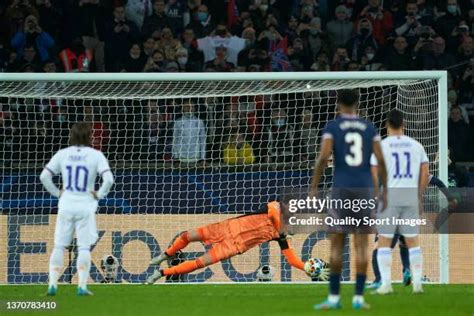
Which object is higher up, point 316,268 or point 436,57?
point 436,57

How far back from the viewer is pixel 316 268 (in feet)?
54.0

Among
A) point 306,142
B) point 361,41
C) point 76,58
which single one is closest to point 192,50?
point 76,58

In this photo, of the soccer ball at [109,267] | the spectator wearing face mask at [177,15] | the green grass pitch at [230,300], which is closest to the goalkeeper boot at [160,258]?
the green grass pitch at [230,300]

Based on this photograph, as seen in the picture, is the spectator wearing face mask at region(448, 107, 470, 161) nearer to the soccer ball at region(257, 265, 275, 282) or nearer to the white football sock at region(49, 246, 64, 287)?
the soccer ball at region(257, 265, 275, 282)

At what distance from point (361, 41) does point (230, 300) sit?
30.8 feet

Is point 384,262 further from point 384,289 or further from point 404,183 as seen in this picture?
point 404,183

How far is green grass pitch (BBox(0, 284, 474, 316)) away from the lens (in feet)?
38.6

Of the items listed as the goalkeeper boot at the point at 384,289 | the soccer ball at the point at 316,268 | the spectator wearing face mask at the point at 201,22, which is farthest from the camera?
the spectator wearing face mask at the point at 201,22

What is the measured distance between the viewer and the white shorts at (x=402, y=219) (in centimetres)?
1357

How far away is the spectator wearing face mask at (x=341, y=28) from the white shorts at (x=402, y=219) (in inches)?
333

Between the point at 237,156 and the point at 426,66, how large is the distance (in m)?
4.88

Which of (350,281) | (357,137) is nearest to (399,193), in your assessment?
(357,137)

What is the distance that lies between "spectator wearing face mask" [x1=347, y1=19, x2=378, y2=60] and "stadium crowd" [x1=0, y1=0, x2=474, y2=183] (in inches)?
0.7

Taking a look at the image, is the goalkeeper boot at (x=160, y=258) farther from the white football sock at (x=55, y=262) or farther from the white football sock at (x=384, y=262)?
the white football sock at (x=384, y=262)
